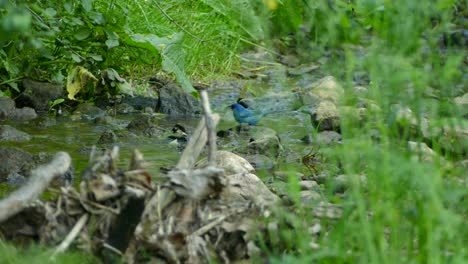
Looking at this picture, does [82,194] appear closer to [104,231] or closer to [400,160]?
[104,231]

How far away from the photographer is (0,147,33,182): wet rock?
416cm

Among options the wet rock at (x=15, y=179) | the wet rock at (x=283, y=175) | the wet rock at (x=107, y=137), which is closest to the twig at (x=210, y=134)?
the wet rock at (x=283, y=175)

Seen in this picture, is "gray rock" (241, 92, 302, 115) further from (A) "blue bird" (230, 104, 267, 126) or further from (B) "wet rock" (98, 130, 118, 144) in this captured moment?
(B) "wet rock" (98, 130, 118, 144)

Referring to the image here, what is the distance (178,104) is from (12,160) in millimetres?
2055

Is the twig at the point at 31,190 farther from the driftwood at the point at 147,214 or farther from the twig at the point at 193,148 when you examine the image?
the twig at the point at 193,148

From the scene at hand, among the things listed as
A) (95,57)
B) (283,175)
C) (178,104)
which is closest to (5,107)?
(95,57)

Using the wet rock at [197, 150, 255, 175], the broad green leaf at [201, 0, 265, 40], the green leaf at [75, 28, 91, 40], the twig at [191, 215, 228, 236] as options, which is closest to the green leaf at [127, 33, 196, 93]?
the green leaf at [75, 28, 91, 40]

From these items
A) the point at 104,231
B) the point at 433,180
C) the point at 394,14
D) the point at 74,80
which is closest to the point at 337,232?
the point at 433,180

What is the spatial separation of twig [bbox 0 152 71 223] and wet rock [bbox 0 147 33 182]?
1.61 meters

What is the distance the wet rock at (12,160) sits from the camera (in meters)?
4.16

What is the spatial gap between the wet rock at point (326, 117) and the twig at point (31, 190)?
2796 mm

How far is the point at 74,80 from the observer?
19.0 ft

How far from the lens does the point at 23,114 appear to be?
5641mm

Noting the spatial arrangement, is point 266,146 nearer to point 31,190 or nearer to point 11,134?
point 11,134
